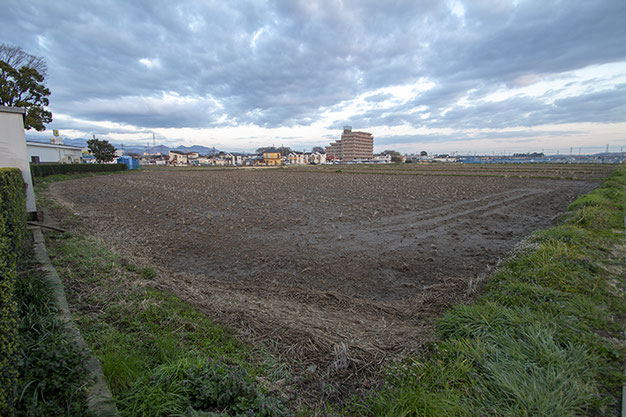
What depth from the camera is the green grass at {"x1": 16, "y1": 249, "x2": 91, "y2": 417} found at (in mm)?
1950

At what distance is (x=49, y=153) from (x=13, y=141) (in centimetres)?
5281

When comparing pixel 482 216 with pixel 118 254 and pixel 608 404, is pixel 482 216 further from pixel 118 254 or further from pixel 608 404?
pixel 118 254

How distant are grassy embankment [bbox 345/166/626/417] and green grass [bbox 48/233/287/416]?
3.57 feet

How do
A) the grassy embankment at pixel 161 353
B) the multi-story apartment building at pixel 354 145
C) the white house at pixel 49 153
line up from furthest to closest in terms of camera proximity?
the multi-story apartment building at pixel 354 145 < the white house at pixel 49 153 < the grassy embankment at pixel 161 353

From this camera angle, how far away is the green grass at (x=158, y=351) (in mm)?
2186

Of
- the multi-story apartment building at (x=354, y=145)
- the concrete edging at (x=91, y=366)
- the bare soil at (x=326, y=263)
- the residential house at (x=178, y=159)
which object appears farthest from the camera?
the multi-story apartment building at (x=354, y=145)

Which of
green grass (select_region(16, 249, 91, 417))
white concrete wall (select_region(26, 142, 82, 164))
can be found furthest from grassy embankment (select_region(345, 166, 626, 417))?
white concrete wall (select_region(26, 142, 82, 164))

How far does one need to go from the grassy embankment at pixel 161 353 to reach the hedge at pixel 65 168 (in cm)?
3543

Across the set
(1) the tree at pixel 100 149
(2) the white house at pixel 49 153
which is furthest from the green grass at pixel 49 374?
(1) the tree at pixel 100 149

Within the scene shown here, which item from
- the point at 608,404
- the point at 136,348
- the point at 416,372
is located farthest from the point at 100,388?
the point at 608,404

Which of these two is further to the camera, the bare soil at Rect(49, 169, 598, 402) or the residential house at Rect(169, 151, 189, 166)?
the residential house at Rect(169, 151, 189, 166)

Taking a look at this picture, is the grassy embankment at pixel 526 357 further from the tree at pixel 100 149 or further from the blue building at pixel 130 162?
the tree at pixel 100 149

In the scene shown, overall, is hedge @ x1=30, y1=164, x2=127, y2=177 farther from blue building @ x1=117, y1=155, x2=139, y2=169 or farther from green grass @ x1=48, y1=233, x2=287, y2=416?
green grass @ x1=48, y1=233, x2=287, y2=416

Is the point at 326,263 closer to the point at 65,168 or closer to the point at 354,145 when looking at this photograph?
the point at 65,168
